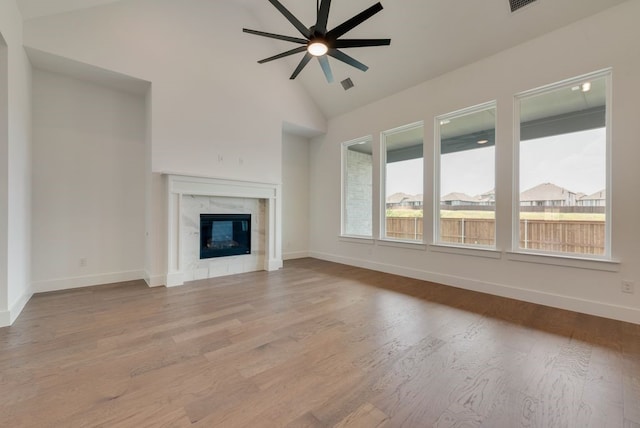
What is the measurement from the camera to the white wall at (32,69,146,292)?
372 cm

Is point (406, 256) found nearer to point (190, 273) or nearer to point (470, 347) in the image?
point (470, 347)

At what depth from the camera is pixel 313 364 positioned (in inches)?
78.7

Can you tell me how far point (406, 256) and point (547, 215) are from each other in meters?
2.02

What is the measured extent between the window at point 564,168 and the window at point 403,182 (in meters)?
1.45

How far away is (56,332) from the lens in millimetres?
2492

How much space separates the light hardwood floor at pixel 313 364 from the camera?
1507 millimetres

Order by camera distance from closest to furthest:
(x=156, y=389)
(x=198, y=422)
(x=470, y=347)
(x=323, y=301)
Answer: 1. (x=198, y=422)
2. (x=156, y=389)
3. (x=470, y=347)
4. (x=323, y=301)

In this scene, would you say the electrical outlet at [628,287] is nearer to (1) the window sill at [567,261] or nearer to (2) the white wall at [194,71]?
(1) the window sill at [567,261]

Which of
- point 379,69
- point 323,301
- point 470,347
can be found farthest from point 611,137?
point 323,301

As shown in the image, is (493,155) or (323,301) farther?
(493,155)

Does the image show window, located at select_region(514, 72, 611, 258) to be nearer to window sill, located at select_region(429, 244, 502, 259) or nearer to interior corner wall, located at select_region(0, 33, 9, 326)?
window sill, located at select_region(429, 244, 502, 259)

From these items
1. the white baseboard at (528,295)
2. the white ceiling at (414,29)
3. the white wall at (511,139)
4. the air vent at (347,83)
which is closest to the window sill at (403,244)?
the white wall at (511,139)

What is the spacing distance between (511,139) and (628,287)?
2.03 metres

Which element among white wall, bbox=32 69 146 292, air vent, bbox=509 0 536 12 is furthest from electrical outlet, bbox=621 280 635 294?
white wall, bbox=32 69 146 292
